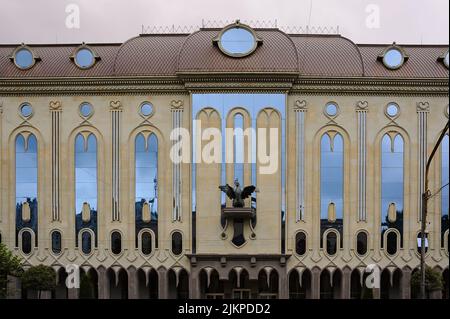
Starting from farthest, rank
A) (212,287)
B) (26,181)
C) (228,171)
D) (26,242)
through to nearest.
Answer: (26,181) < (26,242) < (212,287) < (228,171)

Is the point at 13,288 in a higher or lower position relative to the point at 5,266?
lower

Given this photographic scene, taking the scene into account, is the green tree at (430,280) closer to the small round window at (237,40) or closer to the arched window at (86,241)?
the small round window at (237,40)

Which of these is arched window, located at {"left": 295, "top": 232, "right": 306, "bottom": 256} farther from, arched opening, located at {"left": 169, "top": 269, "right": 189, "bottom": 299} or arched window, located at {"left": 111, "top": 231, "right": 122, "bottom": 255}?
arched window, located at {"left": 111, "top": 231, "right": 122, "bottom": 255}

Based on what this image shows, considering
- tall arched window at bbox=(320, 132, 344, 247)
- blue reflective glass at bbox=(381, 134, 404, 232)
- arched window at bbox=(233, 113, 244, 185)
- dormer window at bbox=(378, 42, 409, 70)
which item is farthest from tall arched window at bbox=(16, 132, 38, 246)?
dormer window at bbox=(378, 42, 409, 70)

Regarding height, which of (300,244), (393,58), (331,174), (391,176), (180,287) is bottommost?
Answer: (180,287)

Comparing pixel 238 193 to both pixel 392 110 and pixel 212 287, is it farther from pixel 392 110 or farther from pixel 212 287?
pixel 392 110

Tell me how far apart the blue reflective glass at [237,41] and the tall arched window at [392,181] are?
11503 mm

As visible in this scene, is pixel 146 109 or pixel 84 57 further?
pixel 84 57

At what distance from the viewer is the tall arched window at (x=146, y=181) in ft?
153

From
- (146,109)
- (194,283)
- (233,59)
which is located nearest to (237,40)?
(233,59)

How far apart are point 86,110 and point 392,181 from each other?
72.3ft

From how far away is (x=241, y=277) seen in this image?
46.4 m

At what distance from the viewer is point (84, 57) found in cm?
4834
